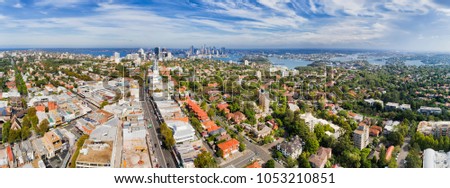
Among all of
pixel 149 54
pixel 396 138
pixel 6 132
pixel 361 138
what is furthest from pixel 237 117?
pixel 149 54

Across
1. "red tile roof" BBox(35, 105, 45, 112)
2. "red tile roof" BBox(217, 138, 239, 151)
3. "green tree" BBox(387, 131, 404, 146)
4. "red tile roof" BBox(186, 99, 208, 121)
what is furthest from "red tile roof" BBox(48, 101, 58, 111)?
"green tree" BBox(387, 131, 404, 146)

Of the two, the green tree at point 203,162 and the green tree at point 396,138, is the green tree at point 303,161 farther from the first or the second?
the green tree at point 396,138

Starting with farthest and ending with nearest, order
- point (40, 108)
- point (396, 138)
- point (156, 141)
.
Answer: point (40, 108), point (396, 138), point (156, 141)

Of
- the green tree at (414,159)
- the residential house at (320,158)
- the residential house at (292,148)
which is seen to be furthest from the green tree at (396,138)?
the residential house at (292,148)

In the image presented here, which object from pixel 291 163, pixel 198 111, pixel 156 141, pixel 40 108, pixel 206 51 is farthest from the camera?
pixel 206 51

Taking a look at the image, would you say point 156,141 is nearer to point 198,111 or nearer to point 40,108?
point 198,111

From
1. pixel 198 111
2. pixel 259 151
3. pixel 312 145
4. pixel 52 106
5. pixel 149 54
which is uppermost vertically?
pixel 149 54

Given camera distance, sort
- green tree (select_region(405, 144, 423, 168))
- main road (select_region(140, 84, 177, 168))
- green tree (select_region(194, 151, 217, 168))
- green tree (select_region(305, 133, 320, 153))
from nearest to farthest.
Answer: green tree (select_region(405, 144, 423, 168)) < green tree (select_region(194, 151, 217, 168)) < main road (select_region(140, 84, 177, 168)) < green tree (select_region(305, 133, 320, 153))

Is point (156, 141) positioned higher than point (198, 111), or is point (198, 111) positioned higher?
point (198, 111)

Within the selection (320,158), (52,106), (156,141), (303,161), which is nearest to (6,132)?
(52,106)

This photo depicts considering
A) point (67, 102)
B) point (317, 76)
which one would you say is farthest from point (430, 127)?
point (67, 102)

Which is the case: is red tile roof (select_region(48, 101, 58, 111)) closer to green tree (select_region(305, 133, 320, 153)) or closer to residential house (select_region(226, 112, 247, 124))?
residential house (select_region(226, 112, 247, 124))

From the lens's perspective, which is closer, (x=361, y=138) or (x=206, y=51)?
(x=361, y=138)
